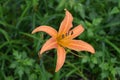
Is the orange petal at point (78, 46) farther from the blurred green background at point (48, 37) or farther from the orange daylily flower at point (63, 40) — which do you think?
the blurred green background at point (48, 37)

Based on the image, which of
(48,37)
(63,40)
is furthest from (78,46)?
(48,37)

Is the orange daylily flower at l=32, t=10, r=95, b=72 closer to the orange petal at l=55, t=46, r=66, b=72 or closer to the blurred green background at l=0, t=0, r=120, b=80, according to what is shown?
the orange petal at l=55, t=46, r=66, b=72

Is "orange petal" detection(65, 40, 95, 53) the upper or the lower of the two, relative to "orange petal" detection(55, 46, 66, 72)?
upper

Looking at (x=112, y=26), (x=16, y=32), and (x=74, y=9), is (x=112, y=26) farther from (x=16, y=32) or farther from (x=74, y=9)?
(x=16, y=32)

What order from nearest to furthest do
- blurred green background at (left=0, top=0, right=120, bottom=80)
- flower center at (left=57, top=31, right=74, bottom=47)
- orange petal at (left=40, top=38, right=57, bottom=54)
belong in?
orange petal at (left=40, top=38, right=57, bottom=54), flower center at (left=57, top=31, right=74, bottom=47), blurred green background at (left=0, top=0, right=120, bottom=80)

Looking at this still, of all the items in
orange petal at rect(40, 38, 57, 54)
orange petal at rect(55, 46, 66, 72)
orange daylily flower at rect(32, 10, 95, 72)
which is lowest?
orange petal at rect(55, 46, 66, 72)

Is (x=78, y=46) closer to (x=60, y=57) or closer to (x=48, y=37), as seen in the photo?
(x=60, y=57)

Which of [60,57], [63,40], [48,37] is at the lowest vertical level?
[60,57]

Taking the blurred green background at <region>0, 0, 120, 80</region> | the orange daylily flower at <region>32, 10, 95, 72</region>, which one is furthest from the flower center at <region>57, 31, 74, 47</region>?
the blurred green background at <region>0, 0, 120, 80</region>

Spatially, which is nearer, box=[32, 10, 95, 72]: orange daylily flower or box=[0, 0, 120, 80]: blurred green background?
box=[32, 10, 95, 72]: orange daylily flower
